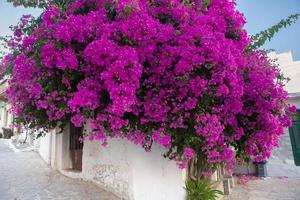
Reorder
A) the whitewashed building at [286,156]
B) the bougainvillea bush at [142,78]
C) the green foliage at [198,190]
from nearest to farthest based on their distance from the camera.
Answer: the bougainvillea bush at [142,78], the green foliage at [198,190], the whitewashed building at [286,156]

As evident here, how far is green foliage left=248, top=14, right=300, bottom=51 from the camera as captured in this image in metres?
5.66

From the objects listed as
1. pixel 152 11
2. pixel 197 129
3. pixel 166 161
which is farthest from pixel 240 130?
pixel 152 11

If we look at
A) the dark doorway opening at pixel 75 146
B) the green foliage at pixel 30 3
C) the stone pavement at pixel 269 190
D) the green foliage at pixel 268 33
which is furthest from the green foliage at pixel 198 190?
the green foliage at pixel 30 3

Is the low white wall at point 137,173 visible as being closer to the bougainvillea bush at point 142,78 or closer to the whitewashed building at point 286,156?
the bougainvillea bush at point 142,78

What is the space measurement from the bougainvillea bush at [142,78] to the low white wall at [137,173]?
1.04 meters

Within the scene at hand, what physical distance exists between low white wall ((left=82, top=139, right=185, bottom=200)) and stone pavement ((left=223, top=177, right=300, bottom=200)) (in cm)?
277

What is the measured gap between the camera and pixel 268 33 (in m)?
5.98

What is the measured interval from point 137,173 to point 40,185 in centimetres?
302

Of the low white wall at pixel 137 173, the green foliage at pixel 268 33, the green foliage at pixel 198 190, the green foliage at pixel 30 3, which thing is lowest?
the green foliage at pixel 198 190

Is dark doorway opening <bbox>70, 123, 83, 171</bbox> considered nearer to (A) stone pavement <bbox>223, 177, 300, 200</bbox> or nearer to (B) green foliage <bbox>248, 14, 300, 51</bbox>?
(A) stone pavement <bbox>223, 177, 300, 200</bbox>

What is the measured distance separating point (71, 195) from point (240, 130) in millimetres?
4035

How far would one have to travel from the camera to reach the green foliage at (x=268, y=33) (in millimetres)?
5665

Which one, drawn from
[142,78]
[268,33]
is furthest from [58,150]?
[268,33]

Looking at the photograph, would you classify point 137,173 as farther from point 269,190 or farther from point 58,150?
point 269,190
